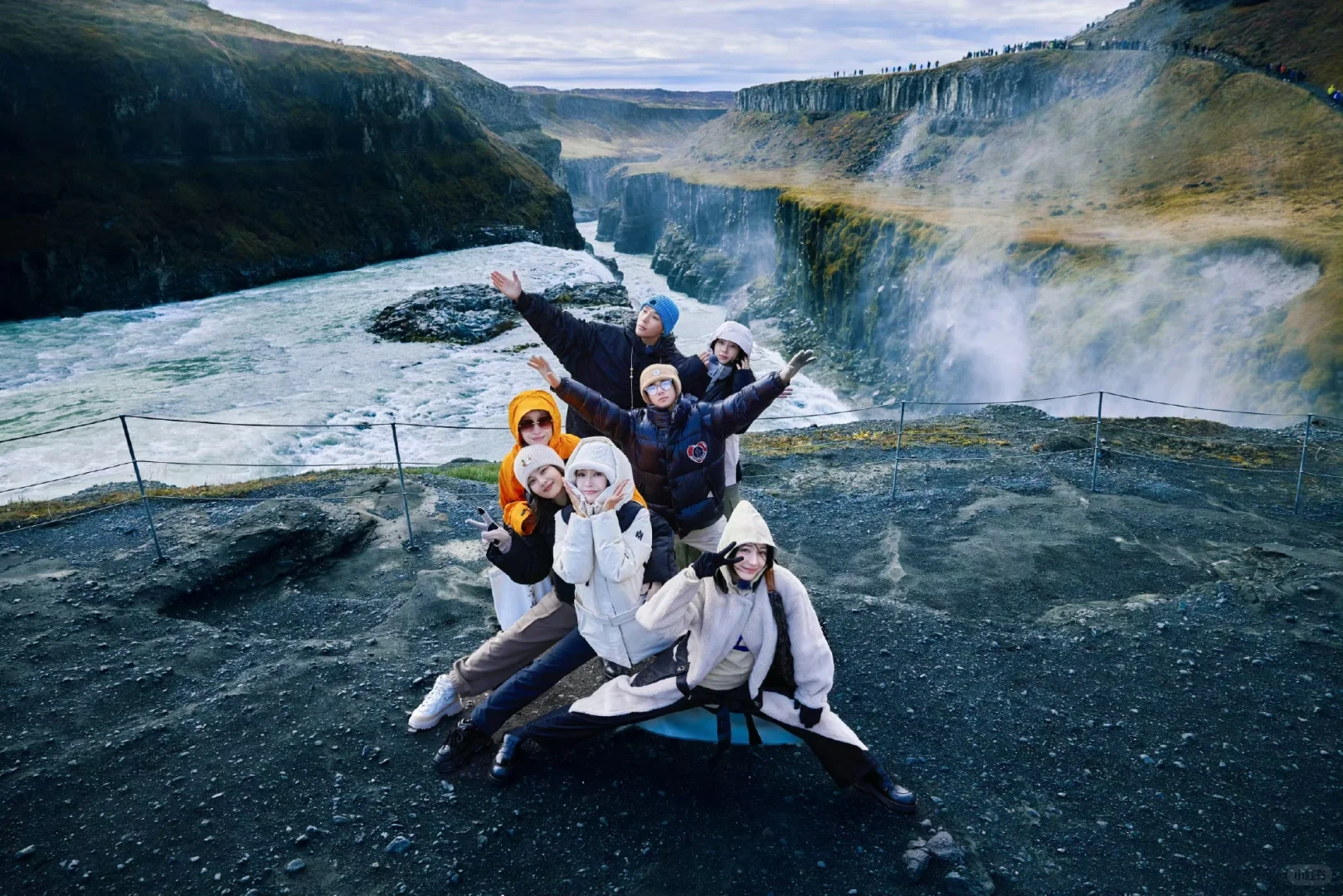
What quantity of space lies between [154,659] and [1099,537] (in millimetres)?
10374

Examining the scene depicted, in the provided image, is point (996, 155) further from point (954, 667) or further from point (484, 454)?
point (954, 667)

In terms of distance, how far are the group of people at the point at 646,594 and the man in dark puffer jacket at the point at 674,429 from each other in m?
0.01

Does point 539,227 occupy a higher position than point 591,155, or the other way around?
point 591,155

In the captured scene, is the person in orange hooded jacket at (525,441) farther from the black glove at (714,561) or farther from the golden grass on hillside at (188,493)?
the golden grass on hillside at (188,493)

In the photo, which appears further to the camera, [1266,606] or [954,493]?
[954,493]

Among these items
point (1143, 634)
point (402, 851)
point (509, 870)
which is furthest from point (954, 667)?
point (402, 851)

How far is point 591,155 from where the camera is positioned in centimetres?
18188

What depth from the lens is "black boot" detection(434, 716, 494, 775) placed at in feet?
17.9

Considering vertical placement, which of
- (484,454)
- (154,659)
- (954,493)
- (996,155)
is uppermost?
→ (996,155)

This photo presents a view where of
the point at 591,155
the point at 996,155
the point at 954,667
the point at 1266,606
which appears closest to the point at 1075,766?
the point at 954,667

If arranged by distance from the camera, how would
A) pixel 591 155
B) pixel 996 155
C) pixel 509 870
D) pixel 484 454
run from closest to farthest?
pixel 509 870 → pixel 484 454 → pixel 996 155 → pixel 591 155

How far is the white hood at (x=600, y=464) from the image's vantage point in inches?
186

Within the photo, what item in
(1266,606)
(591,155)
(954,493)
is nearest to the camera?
(1266,606)

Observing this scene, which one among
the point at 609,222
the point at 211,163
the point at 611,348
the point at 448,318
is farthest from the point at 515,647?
the point at 609,222
